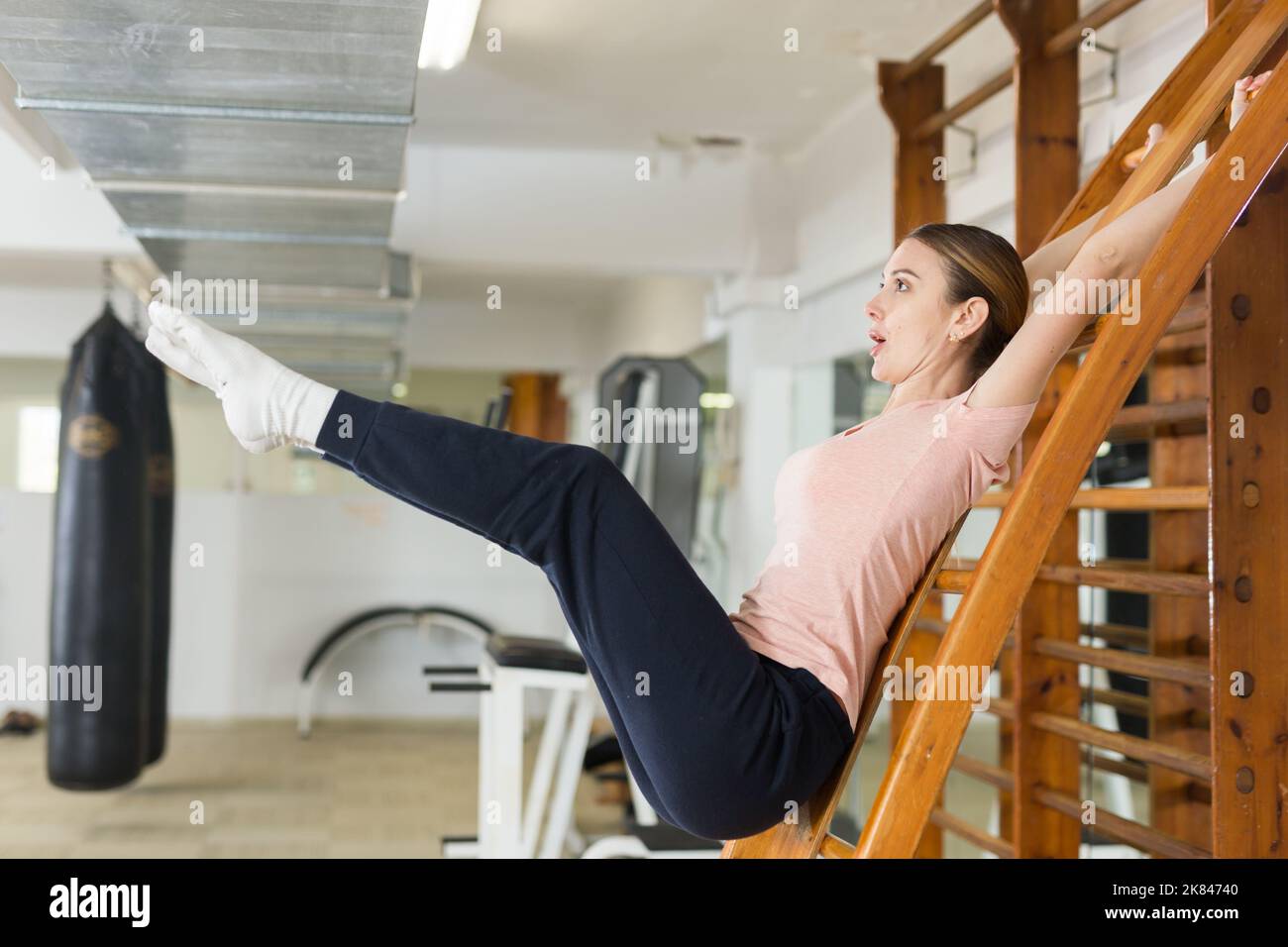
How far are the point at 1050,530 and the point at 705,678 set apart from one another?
0.44 metres

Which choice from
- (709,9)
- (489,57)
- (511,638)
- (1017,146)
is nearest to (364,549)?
(511,638)

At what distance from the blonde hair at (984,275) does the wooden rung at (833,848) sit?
26.0 inches

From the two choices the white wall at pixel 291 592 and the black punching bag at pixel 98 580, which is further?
the white wall at pixel 291 592

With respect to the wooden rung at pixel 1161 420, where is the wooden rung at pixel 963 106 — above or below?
above

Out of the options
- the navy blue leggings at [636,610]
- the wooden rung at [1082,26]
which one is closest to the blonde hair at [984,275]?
the navy blue leggings at [636,610]

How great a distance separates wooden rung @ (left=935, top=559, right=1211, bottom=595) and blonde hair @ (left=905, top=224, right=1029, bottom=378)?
408 millimetres

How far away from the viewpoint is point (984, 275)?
1.75 metres

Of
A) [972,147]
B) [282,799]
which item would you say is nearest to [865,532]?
[972,147]

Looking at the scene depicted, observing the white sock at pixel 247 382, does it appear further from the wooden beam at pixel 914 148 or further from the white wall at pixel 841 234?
the wooden beam at pixel 914 148

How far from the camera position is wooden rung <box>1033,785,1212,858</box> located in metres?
2.38

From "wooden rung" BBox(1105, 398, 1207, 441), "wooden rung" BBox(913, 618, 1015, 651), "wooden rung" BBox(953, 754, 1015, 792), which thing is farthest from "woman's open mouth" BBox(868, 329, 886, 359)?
"wooden rung" BBox(913, 618, 1015, 651)

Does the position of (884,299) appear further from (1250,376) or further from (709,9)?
(709,9)

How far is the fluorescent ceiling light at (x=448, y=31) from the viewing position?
132 inches

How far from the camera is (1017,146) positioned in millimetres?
3074
